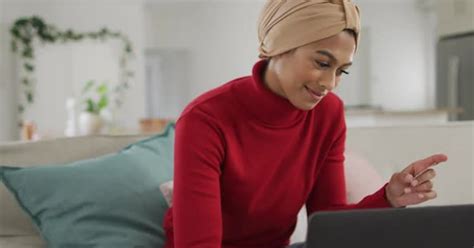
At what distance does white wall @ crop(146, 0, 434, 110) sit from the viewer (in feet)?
28.8

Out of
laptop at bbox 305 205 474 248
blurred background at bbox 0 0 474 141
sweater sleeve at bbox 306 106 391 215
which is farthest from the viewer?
blurred background at bbox 0 0 474 141

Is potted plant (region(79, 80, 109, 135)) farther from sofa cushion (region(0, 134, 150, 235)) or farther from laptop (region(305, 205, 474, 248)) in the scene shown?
laptop (region(305, 205, 474, 248))

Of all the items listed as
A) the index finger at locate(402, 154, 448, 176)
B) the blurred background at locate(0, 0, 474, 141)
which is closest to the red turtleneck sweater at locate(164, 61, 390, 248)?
the index finger at locate(402, 154, 448, 176)

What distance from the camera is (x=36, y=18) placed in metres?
6.42

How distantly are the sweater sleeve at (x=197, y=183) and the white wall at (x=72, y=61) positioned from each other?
5.37 metres

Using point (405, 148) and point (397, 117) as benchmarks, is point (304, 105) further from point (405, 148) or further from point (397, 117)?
point (397, 117)

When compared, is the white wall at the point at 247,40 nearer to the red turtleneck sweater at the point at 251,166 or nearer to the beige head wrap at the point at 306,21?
the red turtleneck sweater at the point at 251,166

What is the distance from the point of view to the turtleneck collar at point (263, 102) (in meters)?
1.15

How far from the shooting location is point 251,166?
45.8 inches

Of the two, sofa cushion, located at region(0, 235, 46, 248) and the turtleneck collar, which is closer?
the turtleneck collar

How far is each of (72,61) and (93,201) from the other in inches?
207

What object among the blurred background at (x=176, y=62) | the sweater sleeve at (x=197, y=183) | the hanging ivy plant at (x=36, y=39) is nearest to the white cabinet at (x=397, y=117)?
the blurred background at (x=176, y=62)

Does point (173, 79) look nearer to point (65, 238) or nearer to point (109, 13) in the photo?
point (109, 13)

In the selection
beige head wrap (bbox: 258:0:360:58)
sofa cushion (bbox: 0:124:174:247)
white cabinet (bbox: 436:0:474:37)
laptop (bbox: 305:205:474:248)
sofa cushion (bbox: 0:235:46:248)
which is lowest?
sofa cushion (bbox: 0:235:46:248)
